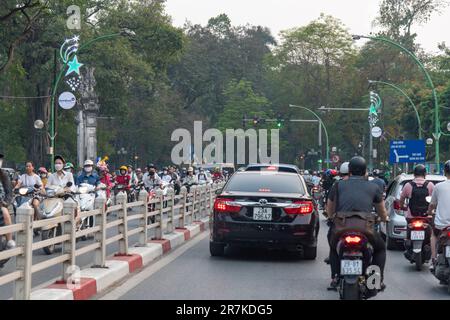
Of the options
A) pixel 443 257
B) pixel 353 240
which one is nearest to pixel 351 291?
pixel 353 240

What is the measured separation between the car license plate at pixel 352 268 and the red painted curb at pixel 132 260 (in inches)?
170

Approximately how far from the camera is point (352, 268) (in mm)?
8977

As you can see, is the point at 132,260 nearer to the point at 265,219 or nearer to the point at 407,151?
the point at 265,219

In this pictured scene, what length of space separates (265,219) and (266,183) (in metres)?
0.96

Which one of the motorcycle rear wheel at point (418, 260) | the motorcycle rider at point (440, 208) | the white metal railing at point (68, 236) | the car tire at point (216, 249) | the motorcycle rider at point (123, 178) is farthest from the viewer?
the motorcycle rider at point (123, 178)

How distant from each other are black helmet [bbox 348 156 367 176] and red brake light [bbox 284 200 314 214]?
4.30 m

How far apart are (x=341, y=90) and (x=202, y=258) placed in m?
67.0

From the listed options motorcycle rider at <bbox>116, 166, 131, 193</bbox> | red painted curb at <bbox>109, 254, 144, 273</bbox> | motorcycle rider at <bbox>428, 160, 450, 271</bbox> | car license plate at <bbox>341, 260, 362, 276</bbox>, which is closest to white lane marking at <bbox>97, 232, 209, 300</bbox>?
red painted curb at <bbox>109, 254, 144, 273</bbox>

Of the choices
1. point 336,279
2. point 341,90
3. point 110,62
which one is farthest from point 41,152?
point 336,279

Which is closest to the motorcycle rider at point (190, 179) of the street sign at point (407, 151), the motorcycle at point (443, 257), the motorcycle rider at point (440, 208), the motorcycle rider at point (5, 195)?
the street sign at point (407, 151)

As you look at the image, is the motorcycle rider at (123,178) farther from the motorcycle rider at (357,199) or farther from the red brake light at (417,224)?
the motorcycle rider at (357,199)

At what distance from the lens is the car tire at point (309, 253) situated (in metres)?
14.5
